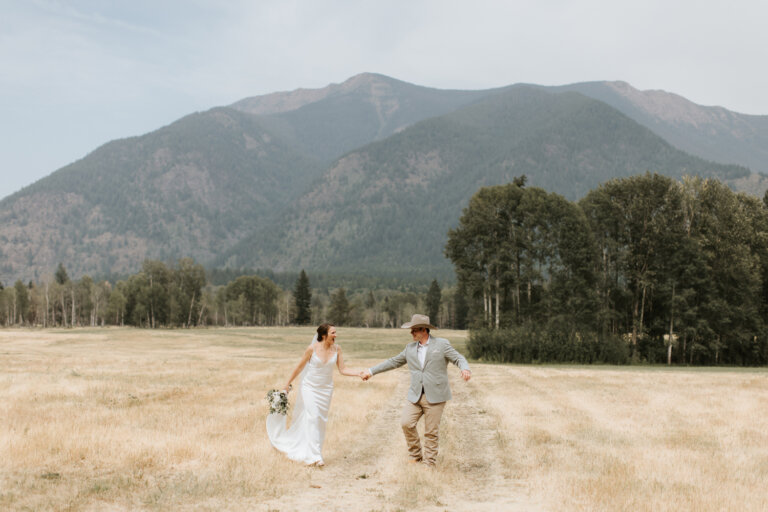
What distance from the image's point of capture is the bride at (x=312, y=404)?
14.1 metres

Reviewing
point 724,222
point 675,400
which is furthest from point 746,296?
point 675,400

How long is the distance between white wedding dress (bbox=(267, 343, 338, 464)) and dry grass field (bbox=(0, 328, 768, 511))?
1.29 feet

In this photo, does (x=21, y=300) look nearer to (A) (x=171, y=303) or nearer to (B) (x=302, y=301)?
(A) (x=171, y=303)

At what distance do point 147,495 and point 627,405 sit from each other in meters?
19.6

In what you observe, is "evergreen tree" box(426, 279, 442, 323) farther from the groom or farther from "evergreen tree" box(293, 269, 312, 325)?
the groom

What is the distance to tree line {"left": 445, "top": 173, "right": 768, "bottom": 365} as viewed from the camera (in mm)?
58562

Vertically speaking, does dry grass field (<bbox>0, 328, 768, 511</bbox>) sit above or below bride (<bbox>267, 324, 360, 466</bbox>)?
below

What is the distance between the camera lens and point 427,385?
44.9 feet

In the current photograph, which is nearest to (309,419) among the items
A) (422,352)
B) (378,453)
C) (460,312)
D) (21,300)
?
(378,453)

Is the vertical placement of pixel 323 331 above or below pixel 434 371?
above

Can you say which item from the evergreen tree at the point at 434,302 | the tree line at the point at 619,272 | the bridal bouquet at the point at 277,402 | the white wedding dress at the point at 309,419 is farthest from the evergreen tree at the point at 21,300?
the white wedding dress at the point at 309,419

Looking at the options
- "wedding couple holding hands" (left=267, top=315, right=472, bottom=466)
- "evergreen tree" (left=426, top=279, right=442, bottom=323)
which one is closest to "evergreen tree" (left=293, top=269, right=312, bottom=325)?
"evergreen tree" (left=426, top=279, right=442, bottom=323)

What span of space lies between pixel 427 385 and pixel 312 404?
8.74ft

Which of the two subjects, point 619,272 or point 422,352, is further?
point 619,272
